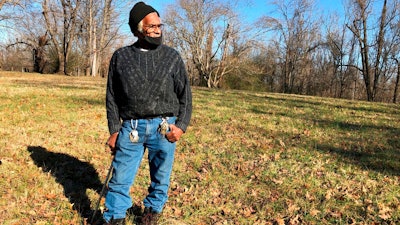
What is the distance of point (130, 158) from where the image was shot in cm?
274

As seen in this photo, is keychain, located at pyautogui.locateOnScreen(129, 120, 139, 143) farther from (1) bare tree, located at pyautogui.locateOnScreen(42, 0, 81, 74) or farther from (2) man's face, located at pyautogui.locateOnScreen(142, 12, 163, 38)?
(1) bare tree, located at pyautogui.locateOnScreen(42, 0, 81, 74)

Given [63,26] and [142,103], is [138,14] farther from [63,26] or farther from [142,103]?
[63,26]

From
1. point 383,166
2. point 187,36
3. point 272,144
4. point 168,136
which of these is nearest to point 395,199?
point 383,166

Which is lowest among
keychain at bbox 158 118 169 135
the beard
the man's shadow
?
the man's shadow

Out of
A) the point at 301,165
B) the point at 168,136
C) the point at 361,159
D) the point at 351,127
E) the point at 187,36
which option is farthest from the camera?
the point at 187,36

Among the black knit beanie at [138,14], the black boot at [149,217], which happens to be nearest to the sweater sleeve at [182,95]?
the black knit beanie at [138,14]

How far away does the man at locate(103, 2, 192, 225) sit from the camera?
2.60 metres

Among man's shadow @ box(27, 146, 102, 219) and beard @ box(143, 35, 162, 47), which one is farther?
man's shadow @ box(27, 146, 102, 219)

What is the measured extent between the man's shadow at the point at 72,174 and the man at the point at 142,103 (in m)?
1.13

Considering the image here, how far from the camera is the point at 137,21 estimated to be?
2.56 meters

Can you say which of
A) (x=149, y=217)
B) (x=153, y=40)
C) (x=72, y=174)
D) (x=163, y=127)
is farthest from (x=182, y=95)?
(x=72, y=174)

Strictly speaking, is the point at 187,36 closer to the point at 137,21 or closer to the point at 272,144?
the point at 272,144

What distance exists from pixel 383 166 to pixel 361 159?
39 centimetres

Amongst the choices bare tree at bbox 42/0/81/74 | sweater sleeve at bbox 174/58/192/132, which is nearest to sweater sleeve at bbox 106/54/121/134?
sweater sleeve at bbox 174/58/192/132
